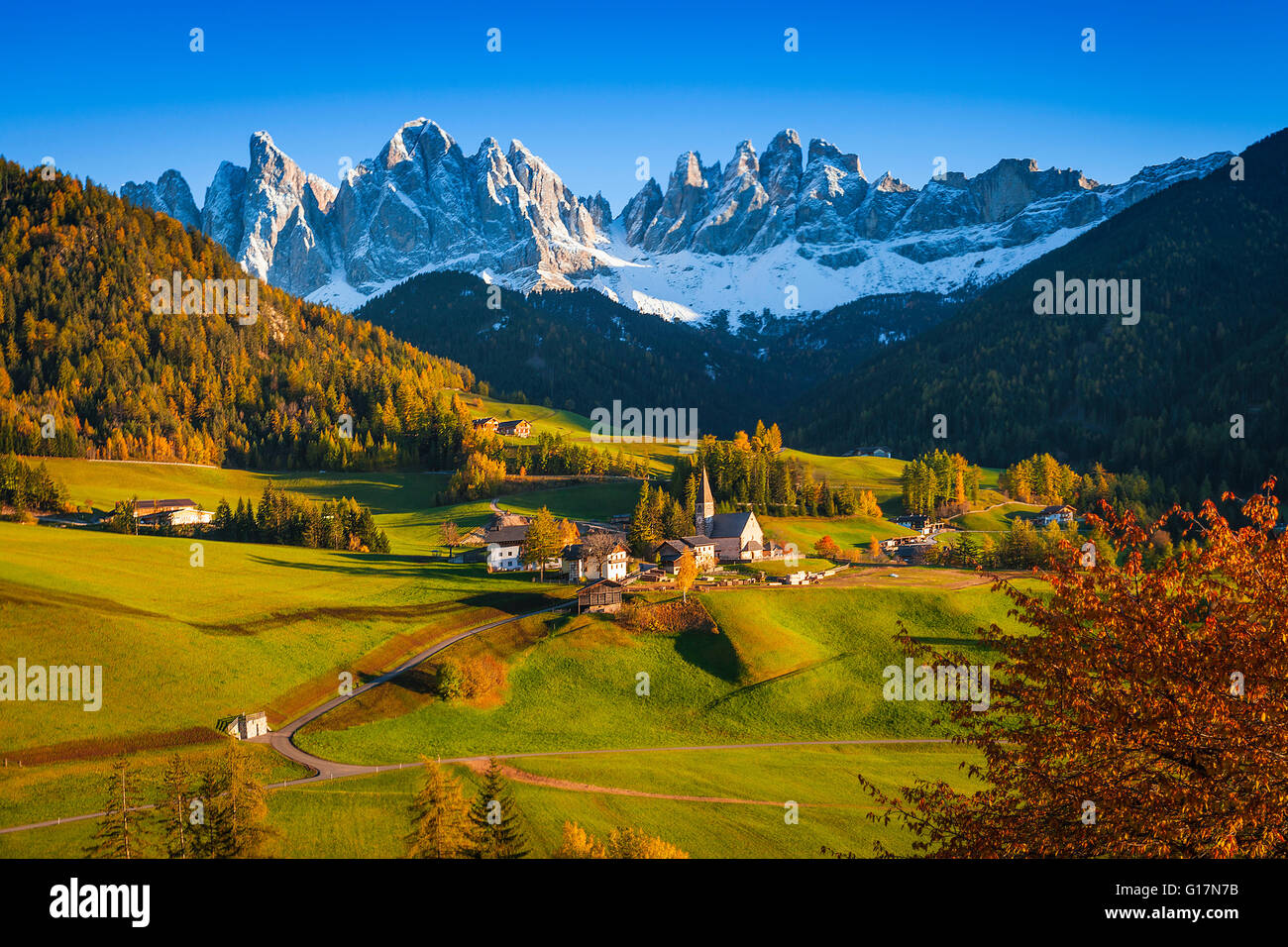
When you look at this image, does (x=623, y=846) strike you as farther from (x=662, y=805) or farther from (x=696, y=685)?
(x=696, y=685)

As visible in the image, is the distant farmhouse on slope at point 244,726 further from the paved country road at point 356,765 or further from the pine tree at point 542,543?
the pine tree at point 542,543

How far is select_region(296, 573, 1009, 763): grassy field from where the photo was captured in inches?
2435

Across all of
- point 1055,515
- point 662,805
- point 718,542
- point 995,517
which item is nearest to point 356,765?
point 662,805

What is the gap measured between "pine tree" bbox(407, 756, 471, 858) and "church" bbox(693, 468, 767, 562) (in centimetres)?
7050

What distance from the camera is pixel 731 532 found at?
108 metres

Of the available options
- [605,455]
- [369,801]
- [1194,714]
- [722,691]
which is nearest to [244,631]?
[369,801]

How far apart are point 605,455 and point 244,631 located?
102319 mm

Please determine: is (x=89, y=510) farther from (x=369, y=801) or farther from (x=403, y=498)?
(x=369, y=801)

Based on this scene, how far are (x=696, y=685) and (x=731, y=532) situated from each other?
38004 millimetres

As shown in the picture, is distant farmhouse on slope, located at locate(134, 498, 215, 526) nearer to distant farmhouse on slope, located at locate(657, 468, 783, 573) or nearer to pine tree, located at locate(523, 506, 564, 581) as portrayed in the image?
pine tree, located at locate(523, 506, 564, 581)

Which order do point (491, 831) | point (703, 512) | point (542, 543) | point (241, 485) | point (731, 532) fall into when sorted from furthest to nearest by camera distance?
1. point (241, 485)
2. point (703, 512)
3. point (731, 532)
4. point (542, 543)
5. point (491, 831)

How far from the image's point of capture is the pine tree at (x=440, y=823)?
36.4m
